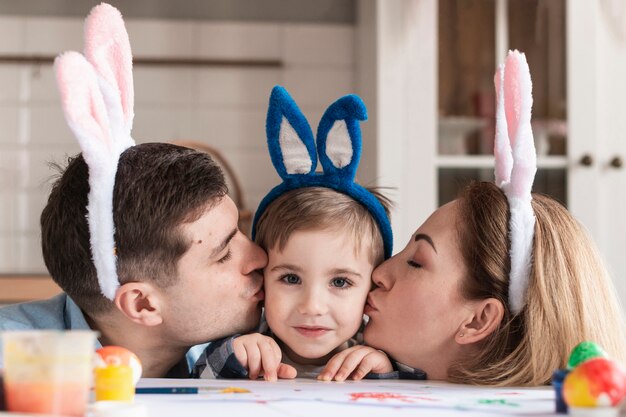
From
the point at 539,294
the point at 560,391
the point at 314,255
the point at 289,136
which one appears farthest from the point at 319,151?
the point at 560,391

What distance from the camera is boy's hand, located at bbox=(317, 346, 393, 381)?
125cm

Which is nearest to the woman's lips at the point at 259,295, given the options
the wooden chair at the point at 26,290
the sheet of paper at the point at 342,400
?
the sheet of paper at the point at 342,400

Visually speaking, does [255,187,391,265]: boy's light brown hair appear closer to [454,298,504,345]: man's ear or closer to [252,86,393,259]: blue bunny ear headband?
[252,86,393,259]: blue bunny ear headband

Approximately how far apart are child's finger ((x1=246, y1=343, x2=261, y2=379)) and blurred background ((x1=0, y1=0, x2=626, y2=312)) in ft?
4.74

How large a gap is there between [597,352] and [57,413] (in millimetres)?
566

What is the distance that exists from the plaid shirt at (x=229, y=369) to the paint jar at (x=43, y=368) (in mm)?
510

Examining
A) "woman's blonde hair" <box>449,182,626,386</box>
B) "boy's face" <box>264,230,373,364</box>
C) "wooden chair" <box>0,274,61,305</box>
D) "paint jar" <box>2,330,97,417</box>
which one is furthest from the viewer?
"wooden chair" <box>0,274,61,305</box>

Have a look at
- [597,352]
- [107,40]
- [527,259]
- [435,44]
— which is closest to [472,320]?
[527,259]

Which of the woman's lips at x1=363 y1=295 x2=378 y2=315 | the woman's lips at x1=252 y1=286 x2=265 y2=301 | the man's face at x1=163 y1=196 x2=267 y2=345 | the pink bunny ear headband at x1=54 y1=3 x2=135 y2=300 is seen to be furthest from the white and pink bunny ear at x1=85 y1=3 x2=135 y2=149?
the woman's lips at x1=363 y1=295 x2=378 y2=315

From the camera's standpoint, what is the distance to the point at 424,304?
1.31 m

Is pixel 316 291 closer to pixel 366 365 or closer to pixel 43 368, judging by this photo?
pixel 366 365

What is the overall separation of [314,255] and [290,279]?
0.06 meters

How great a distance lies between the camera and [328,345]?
4.44 ft

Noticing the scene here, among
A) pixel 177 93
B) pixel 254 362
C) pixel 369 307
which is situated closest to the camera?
pixel 254 362
